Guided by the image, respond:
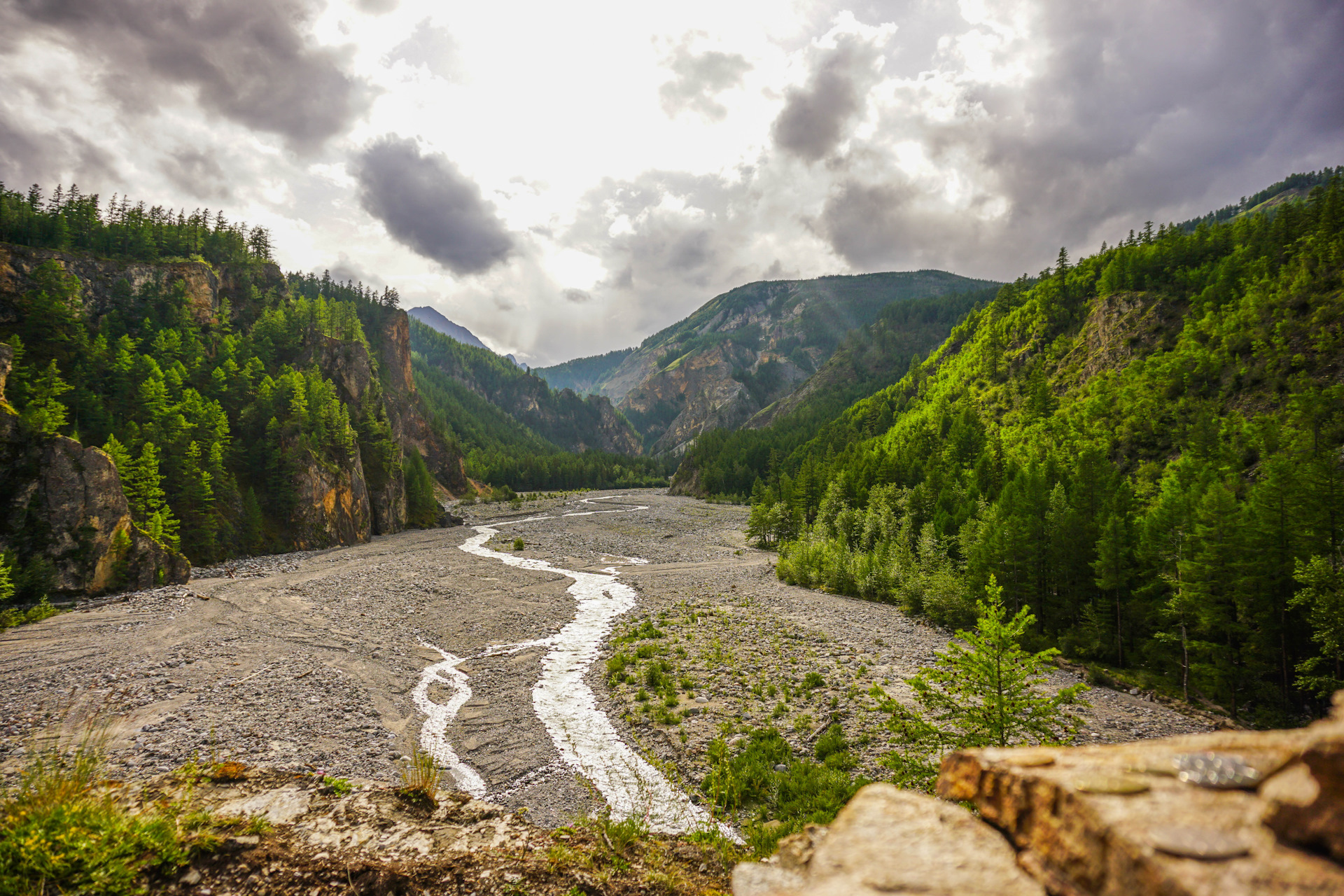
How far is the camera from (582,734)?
58.2 feet

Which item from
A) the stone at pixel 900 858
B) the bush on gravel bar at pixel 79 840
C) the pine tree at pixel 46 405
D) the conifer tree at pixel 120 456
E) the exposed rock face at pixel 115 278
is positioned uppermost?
the exposed rock face at pixel 115 278

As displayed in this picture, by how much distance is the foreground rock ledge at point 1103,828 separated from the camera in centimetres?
255

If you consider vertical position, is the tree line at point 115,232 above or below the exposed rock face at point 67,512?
above

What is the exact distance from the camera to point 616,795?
14.2 m

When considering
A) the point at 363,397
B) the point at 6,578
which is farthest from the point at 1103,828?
the point at 363,397

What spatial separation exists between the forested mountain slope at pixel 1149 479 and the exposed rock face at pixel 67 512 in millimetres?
52202

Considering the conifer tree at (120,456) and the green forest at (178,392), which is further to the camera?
the green forest at (178,392)

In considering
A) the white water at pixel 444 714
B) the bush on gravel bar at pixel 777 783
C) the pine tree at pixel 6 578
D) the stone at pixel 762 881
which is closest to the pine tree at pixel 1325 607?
the bush on gravel bar at pixel 777 783

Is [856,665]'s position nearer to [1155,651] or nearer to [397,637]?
[1155,651]

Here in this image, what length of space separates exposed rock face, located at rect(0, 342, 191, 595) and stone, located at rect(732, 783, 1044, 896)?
4945 cm

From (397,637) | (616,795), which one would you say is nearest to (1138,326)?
(616,795)

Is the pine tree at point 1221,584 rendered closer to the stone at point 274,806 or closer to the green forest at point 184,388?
the stone at point 274,806

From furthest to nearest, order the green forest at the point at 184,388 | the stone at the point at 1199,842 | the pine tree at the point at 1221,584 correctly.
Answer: the green forest at the point at 184,388
the pine tree at the point at 1221,584
the stone at the point at 1199,842

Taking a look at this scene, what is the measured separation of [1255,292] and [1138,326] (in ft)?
39.0
